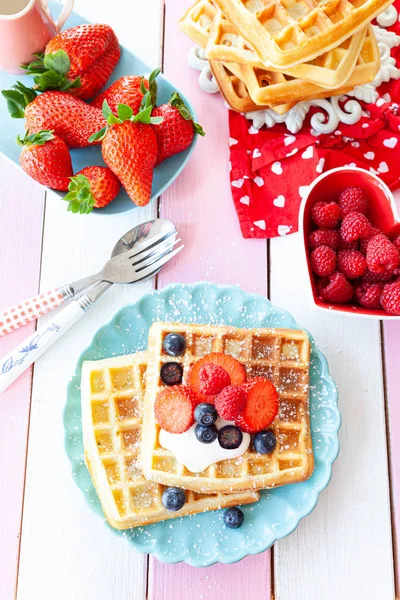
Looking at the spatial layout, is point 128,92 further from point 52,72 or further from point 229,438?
point 229,438

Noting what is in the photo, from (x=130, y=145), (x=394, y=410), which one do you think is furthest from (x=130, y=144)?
(x=394, y=410)

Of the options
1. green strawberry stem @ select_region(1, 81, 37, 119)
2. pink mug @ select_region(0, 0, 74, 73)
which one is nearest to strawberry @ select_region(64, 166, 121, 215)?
green strawberry stem @ select_region(1, 81, 37, 119)

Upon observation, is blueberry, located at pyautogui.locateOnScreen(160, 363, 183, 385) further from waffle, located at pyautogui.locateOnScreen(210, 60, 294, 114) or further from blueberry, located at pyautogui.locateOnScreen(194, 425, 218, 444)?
waffle, located at pyautogui.locateOnScreen(210, 60, 294, 114)

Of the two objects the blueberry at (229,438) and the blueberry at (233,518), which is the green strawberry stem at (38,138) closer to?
the blueberry at (229,438)

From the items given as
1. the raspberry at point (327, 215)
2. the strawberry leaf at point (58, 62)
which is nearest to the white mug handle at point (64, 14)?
the strawberry leaf at point (58, 62)

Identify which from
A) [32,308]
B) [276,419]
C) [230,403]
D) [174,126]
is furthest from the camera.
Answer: [32,308]

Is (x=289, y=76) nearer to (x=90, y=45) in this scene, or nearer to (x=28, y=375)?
(x=90, y=45)

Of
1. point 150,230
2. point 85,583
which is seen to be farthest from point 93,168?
point 85,583

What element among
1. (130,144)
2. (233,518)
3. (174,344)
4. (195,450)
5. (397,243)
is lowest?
(233,518)
